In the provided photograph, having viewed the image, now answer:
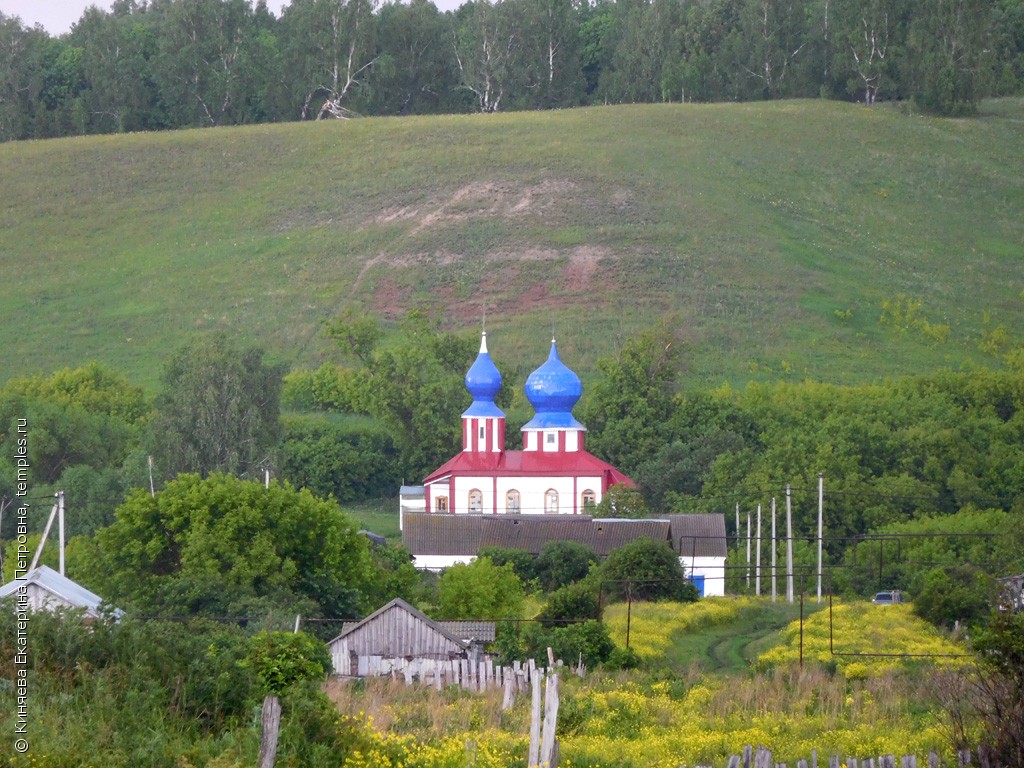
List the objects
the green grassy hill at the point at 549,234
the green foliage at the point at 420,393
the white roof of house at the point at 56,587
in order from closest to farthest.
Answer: the white roof of house at the point at 56,587 → the green foliage at the point at 420,393 → the green grassy hill at the point at 549,234

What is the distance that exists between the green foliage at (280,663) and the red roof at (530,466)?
1899 inches

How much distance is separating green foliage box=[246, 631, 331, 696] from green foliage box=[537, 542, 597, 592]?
3322 centimetres

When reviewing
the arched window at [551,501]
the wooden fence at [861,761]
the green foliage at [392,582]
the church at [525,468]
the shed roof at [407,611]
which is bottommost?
the wooden fence at [861,761]

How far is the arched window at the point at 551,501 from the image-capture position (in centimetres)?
6581

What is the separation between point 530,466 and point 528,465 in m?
0.15

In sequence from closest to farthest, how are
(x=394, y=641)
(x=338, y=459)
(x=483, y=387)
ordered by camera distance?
(x=394, y=641), (x=483, y=387), (x=338, y=459)

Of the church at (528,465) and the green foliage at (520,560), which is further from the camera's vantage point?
the church at (528,465)

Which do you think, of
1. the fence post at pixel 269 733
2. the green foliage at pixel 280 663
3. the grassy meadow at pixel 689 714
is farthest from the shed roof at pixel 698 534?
the fence post at pixel 269 733

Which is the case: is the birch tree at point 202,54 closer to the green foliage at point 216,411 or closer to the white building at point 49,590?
the green foliage at point 216,411

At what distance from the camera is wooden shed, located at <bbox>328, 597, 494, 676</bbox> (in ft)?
101

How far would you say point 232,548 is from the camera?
36.0 meters

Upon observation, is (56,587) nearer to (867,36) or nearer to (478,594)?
(478,594)

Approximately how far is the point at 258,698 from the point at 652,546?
3140 cm

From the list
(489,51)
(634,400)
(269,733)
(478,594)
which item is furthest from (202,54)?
(269,733)
